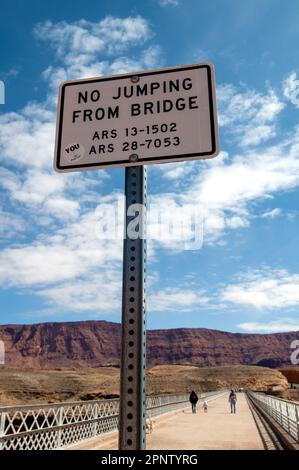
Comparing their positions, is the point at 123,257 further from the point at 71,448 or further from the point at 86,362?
the point at 86,362

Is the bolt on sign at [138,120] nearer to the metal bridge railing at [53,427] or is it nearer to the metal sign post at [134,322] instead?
the metal sign post at [134,322]

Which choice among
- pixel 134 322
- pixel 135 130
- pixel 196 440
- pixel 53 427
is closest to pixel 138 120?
pixel 135 130

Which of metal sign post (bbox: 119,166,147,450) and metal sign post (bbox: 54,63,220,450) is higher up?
metal sign post (bbox: 54,63,220,450)

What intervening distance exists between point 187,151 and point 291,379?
14958 cm

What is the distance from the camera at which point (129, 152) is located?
2016 millimetres

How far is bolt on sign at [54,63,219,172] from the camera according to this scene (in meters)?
1.97

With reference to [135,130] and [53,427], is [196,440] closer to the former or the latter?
[53,427]

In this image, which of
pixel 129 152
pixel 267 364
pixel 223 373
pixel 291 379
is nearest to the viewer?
pixel 129 152

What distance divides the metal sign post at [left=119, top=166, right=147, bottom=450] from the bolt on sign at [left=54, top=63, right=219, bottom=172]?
0.53 feet

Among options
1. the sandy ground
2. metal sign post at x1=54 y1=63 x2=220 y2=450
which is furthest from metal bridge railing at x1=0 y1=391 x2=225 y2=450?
metal sign post at x1=54 y1=63 x2=220 y2=450

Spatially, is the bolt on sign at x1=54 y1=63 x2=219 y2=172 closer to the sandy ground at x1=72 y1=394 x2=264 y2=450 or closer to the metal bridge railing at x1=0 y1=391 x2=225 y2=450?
the metal bridge railing at x1=0 y1=391 x2=225 y2=450

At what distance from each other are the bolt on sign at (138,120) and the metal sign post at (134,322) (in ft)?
0.53

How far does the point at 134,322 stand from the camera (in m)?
1.75
